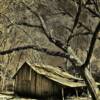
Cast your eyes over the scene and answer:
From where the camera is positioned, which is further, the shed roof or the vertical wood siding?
the vertical wood siding

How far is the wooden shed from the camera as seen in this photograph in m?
41.7

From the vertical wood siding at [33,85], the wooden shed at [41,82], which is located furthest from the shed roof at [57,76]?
the vertical wood siding at [33,85]

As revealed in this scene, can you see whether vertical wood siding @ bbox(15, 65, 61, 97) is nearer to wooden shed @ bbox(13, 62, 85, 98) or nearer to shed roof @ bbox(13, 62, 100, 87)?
wooden shed @ bbox(13, 62, 85, 98)

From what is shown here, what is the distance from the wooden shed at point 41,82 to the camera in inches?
1642

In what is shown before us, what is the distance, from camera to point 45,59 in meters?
64.8

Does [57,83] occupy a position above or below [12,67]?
below

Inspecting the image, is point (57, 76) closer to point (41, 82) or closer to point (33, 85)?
point (41, 82)

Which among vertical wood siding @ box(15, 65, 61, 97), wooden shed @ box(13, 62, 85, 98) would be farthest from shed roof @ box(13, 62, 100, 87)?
vertical wood siding @ box(15, 65, 61, 97)

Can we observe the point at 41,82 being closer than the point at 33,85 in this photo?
Yes

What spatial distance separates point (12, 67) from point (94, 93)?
157 feet

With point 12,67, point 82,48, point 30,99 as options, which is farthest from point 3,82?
point 82,48

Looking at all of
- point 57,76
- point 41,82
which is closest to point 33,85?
point 41,82

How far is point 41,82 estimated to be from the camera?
43.1 meters

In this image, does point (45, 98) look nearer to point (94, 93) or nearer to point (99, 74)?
point (99, 74)
